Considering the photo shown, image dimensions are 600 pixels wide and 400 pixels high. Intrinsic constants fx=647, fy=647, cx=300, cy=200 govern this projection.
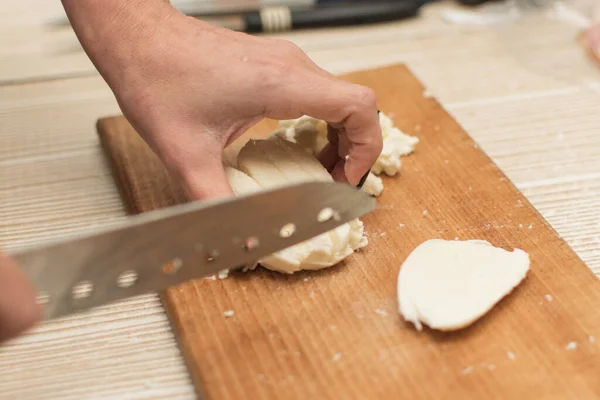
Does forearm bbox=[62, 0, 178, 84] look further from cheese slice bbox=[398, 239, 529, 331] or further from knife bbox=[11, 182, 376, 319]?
cheese slice bbox=[398, 239, 529, 331]

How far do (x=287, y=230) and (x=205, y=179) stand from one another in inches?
6.2

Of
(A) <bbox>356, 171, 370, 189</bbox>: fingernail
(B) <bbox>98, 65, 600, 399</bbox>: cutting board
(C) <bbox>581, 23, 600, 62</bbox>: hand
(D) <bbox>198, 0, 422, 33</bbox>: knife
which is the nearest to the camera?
(B) <bbox>98, 65, 600, 399</bbox>: cutting board

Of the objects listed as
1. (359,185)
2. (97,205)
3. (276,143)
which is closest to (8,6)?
(97,205)

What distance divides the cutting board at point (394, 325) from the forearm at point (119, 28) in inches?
10.9

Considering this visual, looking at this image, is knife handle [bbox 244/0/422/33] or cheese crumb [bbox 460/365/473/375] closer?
cheese crumb [bbox 460/365/473/375]

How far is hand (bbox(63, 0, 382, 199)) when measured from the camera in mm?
1047

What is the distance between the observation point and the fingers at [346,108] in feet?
3.46

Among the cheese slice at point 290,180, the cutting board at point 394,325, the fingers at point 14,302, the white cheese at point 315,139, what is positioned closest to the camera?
the fingers at point 14,302

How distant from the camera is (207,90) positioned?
1.05 m

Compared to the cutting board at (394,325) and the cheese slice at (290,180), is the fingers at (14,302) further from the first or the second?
the cheese slice at (290,180)

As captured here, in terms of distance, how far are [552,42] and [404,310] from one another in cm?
131

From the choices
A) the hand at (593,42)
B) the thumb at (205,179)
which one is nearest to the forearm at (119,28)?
the thumb at (205,179)

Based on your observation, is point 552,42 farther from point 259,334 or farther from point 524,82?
point 259,334

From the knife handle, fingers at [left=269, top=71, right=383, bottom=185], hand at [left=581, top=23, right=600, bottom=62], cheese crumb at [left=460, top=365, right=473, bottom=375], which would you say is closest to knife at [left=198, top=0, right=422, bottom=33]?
the knife handle
